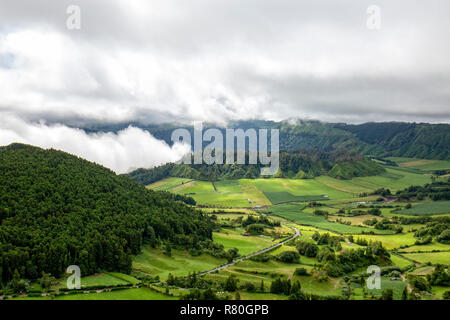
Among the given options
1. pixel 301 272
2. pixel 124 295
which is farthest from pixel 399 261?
pixel 124 295

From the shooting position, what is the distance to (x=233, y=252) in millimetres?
134875

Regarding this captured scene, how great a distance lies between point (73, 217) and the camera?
395 ft

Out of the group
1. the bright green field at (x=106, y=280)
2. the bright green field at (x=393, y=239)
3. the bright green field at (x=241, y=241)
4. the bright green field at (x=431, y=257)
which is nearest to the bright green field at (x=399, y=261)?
the bright green field at (x=431, y=257)

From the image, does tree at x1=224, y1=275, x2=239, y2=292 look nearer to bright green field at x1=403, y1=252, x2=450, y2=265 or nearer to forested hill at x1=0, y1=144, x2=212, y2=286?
forested hill at x1=0, y1=144, x2=212, y2=286

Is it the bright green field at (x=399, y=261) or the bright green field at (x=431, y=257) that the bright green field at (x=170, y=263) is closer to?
the bright green field at (x=399, y=261)

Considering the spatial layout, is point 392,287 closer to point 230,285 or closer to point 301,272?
point 301,272

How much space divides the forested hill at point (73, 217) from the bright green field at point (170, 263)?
534cm

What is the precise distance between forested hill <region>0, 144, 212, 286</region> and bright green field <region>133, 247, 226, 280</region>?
534cm

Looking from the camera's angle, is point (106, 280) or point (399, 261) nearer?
point (106, 280)

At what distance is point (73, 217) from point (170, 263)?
4127 cm

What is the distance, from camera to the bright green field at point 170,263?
371 ft

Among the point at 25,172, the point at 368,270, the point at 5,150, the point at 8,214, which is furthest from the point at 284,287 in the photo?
the point at 5,150
